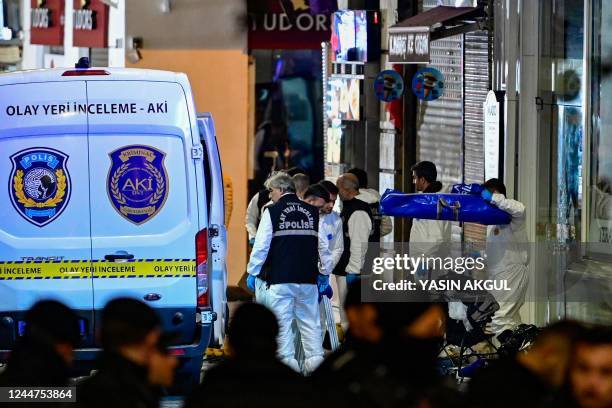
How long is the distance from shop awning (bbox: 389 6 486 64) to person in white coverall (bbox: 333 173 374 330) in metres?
2.55

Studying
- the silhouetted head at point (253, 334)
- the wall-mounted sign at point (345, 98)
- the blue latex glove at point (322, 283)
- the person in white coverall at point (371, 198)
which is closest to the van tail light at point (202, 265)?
the blue latex glove at point (322, 283)

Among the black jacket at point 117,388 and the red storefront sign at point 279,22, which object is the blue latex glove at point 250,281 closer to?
the black jacket at point 117,388

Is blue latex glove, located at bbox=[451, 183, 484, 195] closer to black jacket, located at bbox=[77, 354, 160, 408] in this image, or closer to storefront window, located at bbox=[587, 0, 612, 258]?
storefront window, located at bbox=[587, 0, 612, 258]

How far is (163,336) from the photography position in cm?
614

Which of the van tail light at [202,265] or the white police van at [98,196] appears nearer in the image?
the white police van at [98,196]

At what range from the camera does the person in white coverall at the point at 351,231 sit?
14.7 metres

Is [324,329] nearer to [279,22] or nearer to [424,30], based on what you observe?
[424,30]

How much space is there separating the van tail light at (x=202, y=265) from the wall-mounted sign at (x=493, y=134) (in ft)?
15.9

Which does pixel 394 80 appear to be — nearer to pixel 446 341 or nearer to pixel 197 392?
pixel 446 341

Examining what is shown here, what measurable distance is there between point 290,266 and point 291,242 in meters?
0.21

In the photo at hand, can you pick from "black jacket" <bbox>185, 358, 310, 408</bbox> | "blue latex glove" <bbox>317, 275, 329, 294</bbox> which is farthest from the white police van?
"black jacket" <bbox>185, 358, 310, 408</bbox>

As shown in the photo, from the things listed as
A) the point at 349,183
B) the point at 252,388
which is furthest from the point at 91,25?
the point at 252,388

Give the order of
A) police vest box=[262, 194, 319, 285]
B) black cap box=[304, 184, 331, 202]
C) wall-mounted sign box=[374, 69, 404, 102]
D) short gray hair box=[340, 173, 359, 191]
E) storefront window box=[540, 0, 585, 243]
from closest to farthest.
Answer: police vest box=[262, 194, 319, 285] < storefront window box=[540, 0, 585, 243] < black cap box=[304, 184, 331, 202] < short gray hair box=[340, 173, 359, 191] < wall-mounted sign box=[374, 69, 404, 102]

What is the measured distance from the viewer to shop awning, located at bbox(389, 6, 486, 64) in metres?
16.5
